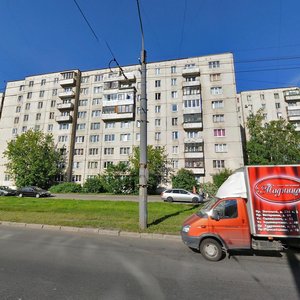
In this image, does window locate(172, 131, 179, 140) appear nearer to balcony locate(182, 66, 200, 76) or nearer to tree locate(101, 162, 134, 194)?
tree locate(101, 162, 134, 194)

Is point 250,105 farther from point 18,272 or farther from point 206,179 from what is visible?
point 18,272

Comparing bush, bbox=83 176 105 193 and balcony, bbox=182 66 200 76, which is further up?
balcony, bbox=182 66 200 76

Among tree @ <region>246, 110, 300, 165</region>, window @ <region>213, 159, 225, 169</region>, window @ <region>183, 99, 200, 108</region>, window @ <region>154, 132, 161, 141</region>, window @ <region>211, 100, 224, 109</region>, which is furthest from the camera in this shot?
window @ <region>154, 132, 161, 141</region>

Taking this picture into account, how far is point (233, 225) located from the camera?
5996 millimetres

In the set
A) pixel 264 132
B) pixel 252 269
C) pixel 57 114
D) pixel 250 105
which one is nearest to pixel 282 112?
pixel 250 105

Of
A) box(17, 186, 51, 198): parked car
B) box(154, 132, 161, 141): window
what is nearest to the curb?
box(17, 186, 51, 198): parked car

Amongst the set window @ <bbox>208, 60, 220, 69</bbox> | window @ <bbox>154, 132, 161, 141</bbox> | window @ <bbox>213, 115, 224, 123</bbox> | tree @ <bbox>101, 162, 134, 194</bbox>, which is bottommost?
tree @ <bbox>101, 162, 134, 194</bbox>

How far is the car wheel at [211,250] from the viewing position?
587 cm

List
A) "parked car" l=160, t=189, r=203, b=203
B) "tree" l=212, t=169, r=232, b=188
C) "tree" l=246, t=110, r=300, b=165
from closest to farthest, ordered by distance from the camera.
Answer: "parked car" l=160, t=189, r=203, b=203 → "tree" l=212, t=169, r=232, b=188 → "tree" l=246, t=110, r=300, b=165

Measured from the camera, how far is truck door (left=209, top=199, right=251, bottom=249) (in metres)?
5.92

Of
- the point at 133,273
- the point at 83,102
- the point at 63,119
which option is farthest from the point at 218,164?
the point at 133,273

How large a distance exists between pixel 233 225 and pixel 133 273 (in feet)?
10.0

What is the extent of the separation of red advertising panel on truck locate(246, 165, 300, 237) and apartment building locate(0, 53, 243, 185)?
3114 cm

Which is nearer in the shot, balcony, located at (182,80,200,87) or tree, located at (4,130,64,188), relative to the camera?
tree, located at (4,130,64,188)
